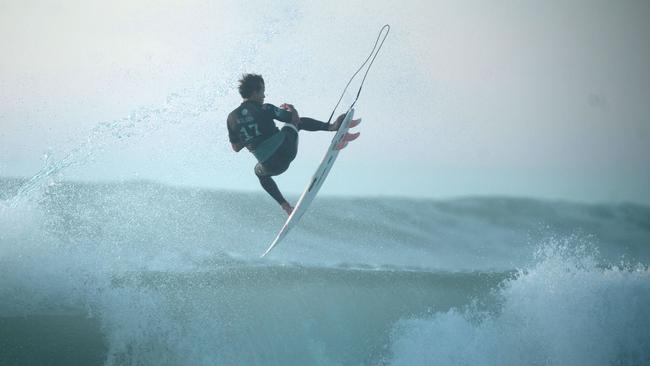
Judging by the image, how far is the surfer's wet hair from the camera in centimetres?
752

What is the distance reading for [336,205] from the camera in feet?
56.0

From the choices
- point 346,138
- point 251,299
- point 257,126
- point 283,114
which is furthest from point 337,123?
point 251,299

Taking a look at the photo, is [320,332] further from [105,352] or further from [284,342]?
[105,352]

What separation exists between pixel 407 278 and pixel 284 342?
3506 mm

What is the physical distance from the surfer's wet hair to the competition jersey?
11cm

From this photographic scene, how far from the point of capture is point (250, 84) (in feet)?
24.7

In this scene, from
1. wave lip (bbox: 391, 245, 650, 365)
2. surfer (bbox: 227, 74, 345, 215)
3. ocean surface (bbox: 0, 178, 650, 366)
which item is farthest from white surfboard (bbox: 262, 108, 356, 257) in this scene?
wave lip (bbox: 391, 245, 650, 365)

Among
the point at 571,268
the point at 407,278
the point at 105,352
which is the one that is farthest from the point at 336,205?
the point at 105,352

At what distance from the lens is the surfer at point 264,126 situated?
7.50 meters

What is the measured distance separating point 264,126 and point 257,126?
0.08 metres

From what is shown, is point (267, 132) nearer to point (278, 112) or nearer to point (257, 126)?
point (257, 126)

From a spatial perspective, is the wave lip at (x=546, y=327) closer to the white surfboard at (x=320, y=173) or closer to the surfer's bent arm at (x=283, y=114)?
the white surfboard at (x=320, y=173)

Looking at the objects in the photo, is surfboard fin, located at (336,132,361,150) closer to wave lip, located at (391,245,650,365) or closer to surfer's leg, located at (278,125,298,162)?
surfer's leg, located at (278,125,298,162)

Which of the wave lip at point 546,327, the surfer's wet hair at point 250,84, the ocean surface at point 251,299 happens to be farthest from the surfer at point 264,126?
the wave lip at point 546,327
